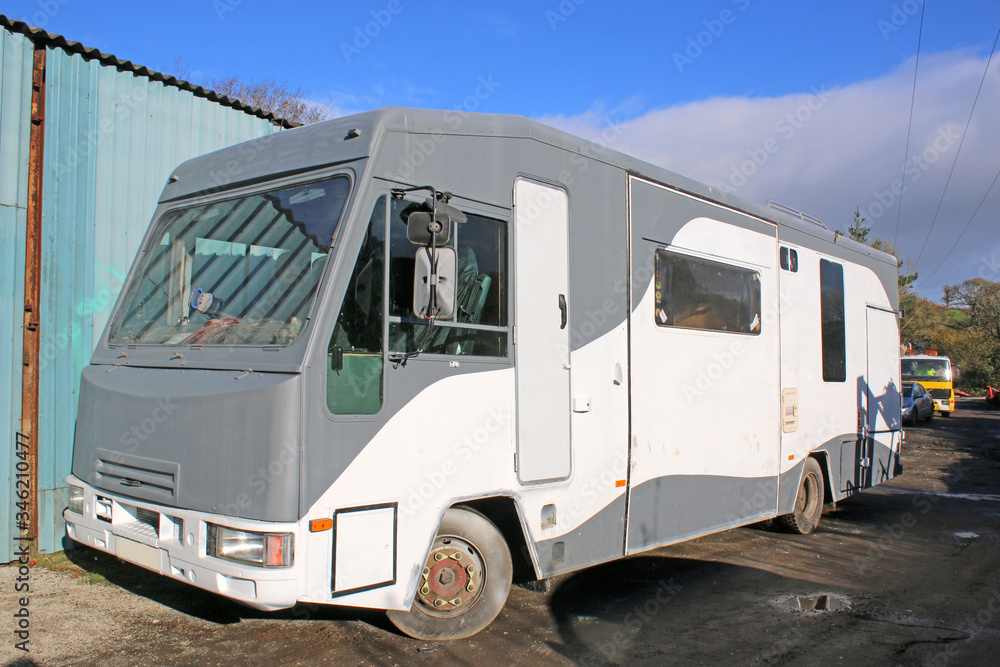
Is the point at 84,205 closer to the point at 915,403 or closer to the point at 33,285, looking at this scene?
the point at 33,285

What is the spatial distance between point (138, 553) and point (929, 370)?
29638mm

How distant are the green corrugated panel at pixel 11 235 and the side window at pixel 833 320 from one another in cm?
771

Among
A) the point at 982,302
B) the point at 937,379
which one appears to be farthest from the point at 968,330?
the point at 937,379

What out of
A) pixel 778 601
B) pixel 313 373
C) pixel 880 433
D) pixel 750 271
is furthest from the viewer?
pixel 880 433

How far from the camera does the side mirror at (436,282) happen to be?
4.06 metres

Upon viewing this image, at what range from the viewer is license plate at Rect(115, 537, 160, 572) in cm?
415

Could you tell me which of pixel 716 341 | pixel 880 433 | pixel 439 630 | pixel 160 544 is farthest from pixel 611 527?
pixel 880 433

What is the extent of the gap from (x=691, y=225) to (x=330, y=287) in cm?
355

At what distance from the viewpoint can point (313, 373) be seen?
3865 millimetres

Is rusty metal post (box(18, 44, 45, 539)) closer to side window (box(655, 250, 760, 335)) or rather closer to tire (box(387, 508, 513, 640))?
tire (box(387, 508, 513, 640))

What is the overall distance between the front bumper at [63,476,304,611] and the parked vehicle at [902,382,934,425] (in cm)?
2318

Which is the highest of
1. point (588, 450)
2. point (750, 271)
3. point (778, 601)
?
point (750, 271)

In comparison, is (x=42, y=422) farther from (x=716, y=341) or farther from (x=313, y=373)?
(x=716, y=341)

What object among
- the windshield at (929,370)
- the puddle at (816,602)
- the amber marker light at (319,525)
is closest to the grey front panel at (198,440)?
the amber marker light at (319,525)
